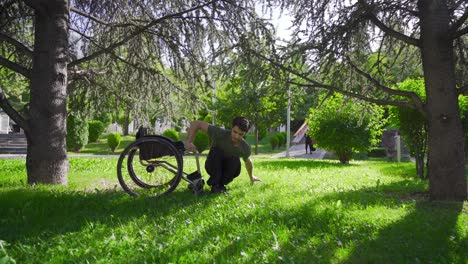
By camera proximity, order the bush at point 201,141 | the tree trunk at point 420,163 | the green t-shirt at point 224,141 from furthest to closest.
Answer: the bush at point 201,141
the tree trunk at point 420,163
the green t-shirt at point 224,141

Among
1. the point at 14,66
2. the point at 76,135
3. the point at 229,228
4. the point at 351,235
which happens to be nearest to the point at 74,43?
the point at 14,66

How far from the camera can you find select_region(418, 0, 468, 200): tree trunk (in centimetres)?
540

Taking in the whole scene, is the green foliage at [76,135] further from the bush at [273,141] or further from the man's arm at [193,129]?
the man's arm at [193,129]

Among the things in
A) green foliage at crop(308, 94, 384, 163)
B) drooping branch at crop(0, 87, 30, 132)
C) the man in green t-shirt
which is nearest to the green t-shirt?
the man in green t-shirt

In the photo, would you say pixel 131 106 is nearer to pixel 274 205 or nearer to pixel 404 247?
pixel 274 205

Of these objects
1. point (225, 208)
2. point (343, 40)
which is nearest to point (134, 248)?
point (225, 208)

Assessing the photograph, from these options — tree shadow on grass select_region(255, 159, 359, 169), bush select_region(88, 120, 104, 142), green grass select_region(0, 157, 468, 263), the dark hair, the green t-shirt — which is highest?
bush select_region(88, 120, 104, 142)

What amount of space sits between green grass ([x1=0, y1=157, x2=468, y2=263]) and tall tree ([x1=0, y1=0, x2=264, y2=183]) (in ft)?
3.14

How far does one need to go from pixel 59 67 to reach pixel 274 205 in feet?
13.9

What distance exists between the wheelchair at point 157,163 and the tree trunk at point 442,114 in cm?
336

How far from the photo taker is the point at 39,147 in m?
6.12

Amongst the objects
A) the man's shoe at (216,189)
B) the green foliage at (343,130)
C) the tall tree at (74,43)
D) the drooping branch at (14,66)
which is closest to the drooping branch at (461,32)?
the tall tree at (74,43)

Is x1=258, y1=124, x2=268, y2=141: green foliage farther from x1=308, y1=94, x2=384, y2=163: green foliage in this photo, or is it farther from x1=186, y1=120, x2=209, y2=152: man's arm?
x1=186, y1=120, x2=209, y2=152: man's arm

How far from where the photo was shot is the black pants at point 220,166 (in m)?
5.49
